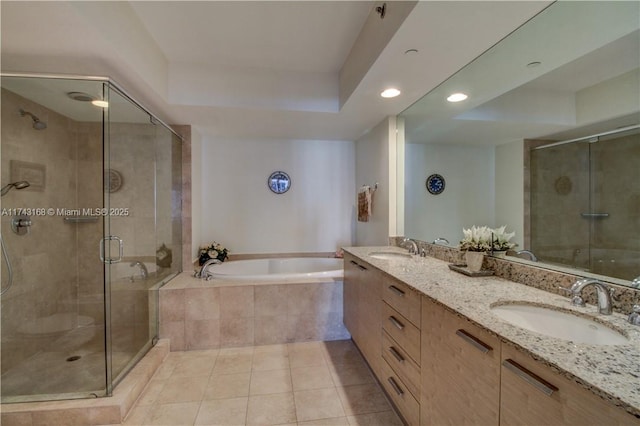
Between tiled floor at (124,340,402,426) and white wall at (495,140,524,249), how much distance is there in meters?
1.44

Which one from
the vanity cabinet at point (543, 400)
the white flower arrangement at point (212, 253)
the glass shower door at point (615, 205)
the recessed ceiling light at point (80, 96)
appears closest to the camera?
the vanity cabinet at point (543, 400)

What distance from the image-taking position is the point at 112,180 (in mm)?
2189

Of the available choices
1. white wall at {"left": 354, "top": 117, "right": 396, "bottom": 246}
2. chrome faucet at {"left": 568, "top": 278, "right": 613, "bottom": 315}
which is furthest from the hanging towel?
chrome faucet at {"left": 568, "top": 278, "right": 613, "bottom": 315}

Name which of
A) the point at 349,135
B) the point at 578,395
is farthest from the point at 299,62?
the point at 578,395

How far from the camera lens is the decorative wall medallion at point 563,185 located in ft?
5.38

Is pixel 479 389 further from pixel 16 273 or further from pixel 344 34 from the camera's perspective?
pixel 16 273

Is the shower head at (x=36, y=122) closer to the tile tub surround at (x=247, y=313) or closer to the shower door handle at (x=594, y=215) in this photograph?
the tile tub surround at (x=247, y=313)

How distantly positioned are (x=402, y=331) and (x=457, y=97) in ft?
5.86

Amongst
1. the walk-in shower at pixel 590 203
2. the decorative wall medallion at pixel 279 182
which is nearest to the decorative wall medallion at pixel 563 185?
the walk-in shower at pixel 590 203

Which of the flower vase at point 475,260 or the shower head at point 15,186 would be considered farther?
the shower head at point 15,186

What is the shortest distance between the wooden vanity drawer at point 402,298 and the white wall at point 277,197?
227cm

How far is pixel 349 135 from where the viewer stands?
11.7 ft

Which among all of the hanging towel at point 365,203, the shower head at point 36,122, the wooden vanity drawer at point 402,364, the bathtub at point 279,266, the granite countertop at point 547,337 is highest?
the shower head at point 36,122

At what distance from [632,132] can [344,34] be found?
5.71 ft
